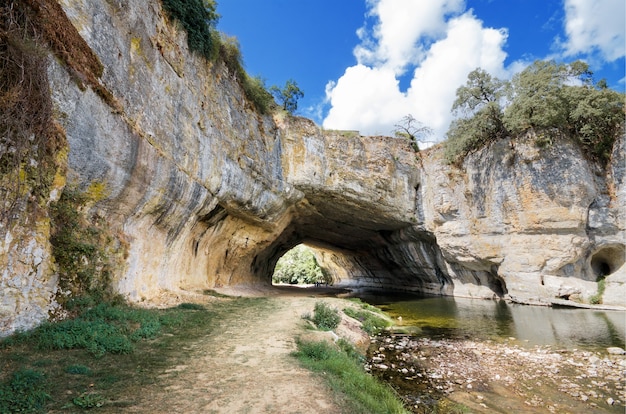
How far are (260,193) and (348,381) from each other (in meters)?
14.0

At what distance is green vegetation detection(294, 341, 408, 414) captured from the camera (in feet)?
15.7

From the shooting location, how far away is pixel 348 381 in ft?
18.1

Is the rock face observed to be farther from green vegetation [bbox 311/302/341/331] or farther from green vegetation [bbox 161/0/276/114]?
green vegetation [bbox 311/302/341/331]

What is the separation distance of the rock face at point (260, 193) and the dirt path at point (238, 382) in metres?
3.14

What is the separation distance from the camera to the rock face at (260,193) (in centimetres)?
827

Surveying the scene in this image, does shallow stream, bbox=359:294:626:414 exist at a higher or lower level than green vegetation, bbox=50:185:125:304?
lower

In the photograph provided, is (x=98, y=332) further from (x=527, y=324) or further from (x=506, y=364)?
(x=527, y=324)

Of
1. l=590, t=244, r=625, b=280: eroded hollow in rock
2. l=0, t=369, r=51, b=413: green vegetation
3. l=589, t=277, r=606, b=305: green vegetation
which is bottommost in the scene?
l=0, t=369, r=51, b=413: green vegetation

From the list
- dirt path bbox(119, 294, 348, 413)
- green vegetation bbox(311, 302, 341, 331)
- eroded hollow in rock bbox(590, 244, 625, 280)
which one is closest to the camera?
dirt path bbox(119, 294, 348, 413)

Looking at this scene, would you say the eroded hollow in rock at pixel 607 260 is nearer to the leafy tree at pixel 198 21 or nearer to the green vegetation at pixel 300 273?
the leafy tree at pixel 198 21

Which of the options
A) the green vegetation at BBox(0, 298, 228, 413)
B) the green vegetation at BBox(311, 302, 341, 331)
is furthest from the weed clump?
the green vegetation at BBox(311, 302, 341, 331)

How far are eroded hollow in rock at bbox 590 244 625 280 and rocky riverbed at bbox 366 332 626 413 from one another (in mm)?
13550

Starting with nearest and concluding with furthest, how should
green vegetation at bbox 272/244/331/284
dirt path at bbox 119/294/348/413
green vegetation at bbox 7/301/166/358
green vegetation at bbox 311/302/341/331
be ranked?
1. dirt path at bbox 119/294/348/413
2. green vegetation at bbox 7/301/166/358
3. green vegetation at bbox 311/302/341/331
4. green vegetation at bbox 272/244/331/284

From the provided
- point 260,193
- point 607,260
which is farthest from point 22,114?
point 607,260
